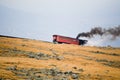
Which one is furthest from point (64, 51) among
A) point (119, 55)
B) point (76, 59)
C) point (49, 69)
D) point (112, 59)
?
point (49, 69)

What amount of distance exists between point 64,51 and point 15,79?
25.3m

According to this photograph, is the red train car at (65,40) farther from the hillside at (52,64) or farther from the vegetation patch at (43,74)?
the vegetation patch at (43,74)

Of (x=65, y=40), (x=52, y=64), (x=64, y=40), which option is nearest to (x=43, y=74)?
(x=52, y=64)

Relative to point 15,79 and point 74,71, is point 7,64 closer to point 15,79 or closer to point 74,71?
point 15,79

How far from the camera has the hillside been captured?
26.9 meters

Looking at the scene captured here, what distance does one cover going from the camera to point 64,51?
4772 cm

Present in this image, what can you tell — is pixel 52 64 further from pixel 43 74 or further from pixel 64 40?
pixel 64 40

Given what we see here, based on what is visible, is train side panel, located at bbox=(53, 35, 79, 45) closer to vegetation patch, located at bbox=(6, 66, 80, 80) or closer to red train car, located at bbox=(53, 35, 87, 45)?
red train car, located at bbox=(53, 35, 87, 45)

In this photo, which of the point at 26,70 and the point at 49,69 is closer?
the point at 26,70

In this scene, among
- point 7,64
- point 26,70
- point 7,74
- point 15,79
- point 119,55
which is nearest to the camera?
point 15,79

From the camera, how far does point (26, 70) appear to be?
91.8 feet

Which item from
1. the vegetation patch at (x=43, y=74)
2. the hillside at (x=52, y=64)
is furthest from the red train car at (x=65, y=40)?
the vegetation patch at (x=43, y=74)

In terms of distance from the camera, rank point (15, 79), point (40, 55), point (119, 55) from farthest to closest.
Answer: point (119, 55) < point (40, 55) < point (15, 79)

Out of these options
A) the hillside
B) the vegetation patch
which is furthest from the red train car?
the vegetation patch
